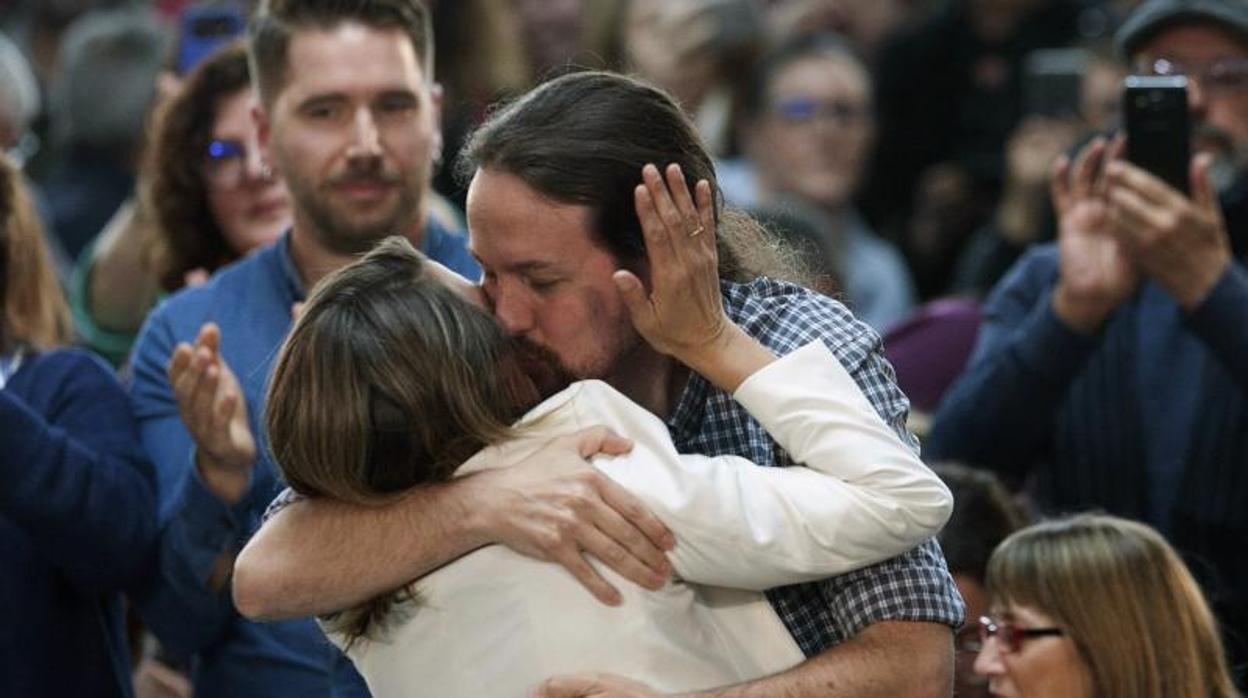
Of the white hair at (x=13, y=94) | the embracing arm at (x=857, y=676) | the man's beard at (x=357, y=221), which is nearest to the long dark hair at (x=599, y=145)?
the embracing arm at (x=857, y=676)

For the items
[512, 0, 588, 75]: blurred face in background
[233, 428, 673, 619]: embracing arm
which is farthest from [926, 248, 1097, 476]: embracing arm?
[512, 0, 588, 75]: blurred face in background

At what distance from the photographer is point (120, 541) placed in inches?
173

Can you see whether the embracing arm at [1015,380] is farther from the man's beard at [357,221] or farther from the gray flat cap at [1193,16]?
the man's beard at [357,221]

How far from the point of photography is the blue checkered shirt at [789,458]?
3.32m

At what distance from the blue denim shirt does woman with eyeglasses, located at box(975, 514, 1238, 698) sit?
111 centimetres

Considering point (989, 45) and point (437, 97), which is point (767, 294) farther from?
point (989, 45)

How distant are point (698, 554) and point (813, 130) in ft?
14.9

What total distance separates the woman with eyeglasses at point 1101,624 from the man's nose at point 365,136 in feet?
4.67

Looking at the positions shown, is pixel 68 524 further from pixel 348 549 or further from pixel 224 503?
pixel 348 549

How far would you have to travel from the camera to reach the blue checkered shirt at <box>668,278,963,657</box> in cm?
332

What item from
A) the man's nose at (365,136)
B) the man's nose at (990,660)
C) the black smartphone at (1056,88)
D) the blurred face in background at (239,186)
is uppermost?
the man's nose at (365,136)

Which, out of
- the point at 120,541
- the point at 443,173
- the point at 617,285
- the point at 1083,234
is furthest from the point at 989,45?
the point at 617,285

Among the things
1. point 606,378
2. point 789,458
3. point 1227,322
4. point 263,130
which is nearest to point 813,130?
point 1227,322

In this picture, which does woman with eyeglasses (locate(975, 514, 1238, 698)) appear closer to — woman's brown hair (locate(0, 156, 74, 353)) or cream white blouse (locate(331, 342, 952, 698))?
cream white blouse (locate(331, 342, 952, 698))
